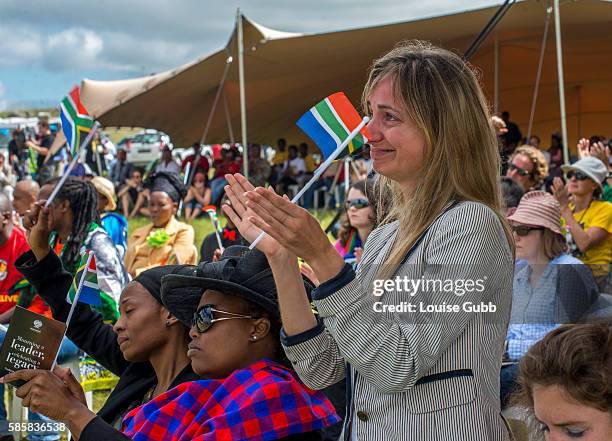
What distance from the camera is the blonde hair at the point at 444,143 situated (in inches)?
70.9

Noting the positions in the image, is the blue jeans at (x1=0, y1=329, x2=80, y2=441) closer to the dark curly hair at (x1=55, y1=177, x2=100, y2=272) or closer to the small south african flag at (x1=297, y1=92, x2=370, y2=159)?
the dark curly hair at (x1=55, y1=177, x2=100, y2=272)

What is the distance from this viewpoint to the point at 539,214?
4098 mm

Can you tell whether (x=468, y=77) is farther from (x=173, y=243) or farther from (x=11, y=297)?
(x=173, y=243)

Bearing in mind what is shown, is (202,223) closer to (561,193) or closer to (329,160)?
(561,193)

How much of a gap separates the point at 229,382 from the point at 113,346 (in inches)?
46.4

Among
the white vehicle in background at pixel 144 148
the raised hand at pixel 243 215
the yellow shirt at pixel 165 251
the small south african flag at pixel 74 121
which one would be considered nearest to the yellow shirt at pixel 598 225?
the yellow shirt at pixel 165 251

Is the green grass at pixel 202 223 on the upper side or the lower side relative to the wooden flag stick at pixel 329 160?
lower

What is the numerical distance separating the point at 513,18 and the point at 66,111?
701 cm

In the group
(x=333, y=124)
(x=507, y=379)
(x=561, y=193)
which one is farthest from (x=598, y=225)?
(x=333, y=124)

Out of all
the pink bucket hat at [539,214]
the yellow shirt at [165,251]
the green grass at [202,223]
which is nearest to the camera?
the pink bucket hat at [539,214]

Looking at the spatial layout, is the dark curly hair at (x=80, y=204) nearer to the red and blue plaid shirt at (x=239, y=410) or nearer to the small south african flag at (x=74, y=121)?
the small south african flag at (x=74, y=121)

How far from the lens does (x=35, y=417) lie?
493cm

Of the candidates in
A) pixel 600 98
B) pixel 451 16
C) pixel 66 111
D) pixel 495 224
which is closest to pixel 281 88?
pixel 451 16

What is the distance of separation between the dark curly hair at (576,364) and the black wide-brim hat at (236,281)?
772 mm
